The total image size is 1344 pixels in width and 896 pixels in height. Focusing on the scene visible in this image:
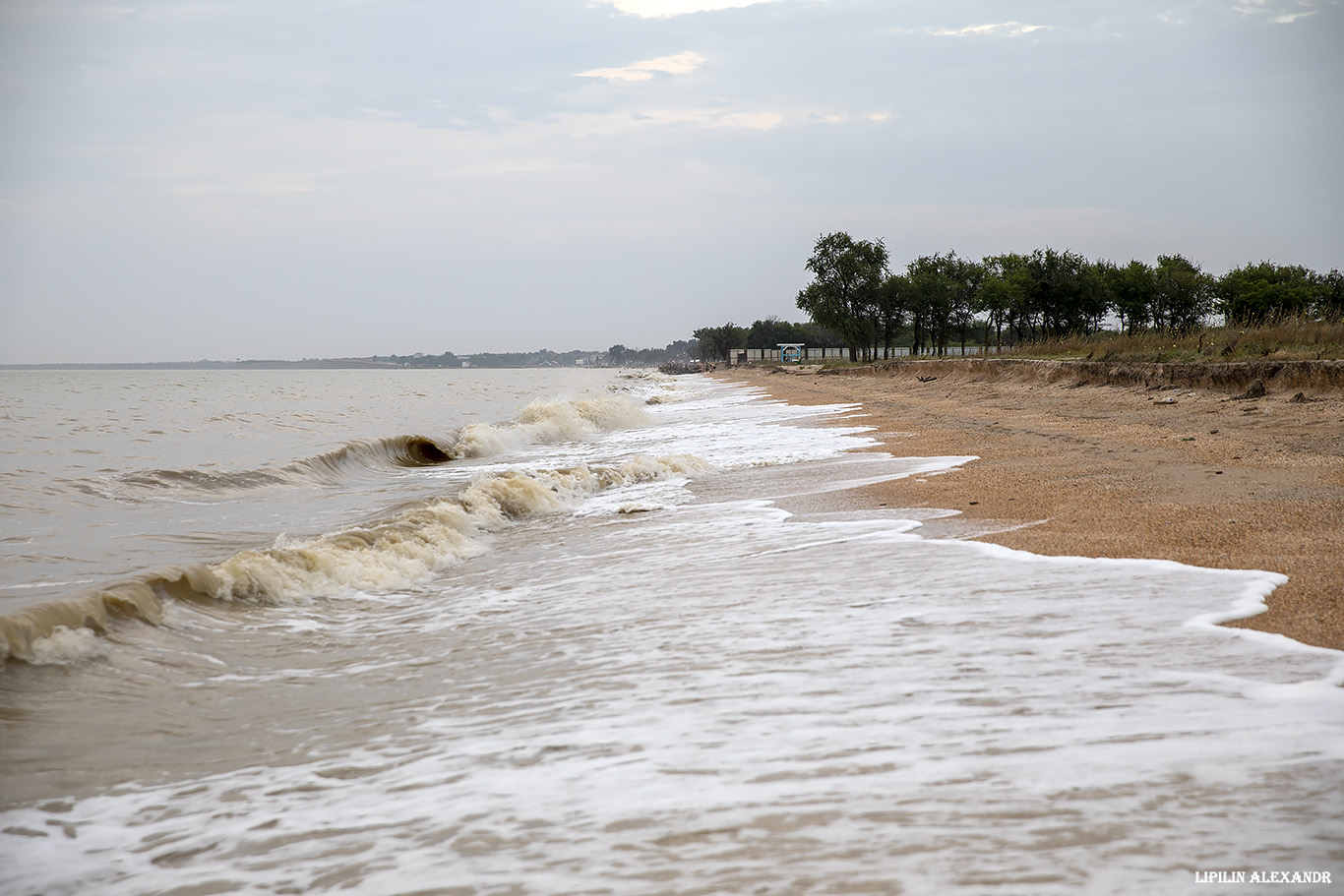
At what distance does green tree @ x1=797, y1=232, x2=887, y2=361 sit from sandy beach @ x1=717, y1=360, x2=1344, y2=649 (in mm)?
62301

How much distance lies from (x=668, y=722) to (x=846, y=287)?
261 ft

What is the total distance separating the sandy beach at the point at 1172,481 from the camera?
16.7 feet

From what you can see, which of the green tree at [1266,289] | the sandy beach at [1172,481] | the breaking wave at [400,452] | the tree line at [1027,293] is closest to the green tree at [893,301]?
the tree line at [1027,293]

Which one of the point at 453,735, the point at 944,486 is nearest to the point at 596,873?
the point at 453,735

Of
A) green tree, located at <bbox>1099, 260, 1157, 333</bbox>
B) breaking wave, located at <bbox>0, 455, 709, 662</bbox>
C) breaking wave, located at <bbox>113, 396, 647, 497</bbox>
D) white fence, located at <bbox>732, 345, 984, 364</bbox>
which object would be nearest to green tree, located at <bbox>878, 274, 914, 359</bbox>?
green tree, located at <bbox>1099, 260, 1157, 333</bbox>

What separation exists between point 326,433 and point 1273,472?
22159 millimetres

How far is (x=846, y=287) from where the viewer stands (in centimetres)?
7938

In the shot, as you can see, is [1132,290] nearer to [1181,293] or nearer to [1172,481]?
[1181,293]

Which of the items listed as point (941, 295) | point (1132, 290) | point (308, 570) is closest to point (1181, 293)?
point (1132, 290)

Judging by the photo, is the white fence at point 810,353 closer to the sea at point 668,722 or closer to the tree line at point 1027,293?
the tree line at point 1027,293

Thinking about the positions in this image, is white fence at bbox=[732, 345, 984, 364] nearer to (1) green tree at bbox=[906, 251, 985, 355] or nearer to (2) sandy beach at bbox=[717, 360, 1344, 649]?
(1) green tree at bbox=[906, 251, 985, 355]

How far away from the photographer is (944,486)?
→ 8.77 meters

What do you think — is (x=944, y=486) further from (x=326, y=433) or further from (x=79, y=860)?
(x=326, y=433)

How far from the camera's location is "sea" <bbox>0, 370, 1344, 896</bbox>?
7.85 ft
